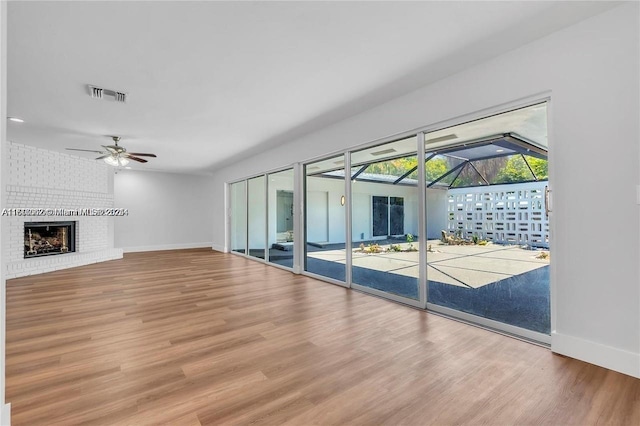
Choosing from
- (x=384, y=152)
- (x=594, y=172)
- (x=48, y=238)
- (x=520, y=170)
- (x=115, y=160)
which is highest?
(x=115, y=160)

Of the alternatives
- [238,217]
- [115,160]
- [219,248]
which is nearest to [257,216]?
[238,217]

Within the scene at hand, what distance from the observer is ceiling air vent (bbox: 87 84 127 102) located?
3225 millimetres

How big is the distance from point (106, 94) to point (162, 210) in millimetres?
6723

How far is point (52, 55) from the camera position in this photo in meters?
2.56

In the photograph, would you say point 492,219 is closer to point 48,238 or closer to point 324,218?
point 324,218

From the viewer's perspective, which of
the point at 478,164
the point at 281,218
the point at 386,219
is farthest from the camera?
the point at 281,218

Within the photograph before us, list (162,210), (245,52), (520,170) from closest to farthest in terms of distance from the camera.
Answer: (245,52) < (520,170) < (162,210)

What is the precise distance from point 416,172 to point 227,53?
2425mm

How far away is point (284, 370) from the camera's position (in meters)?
2.09

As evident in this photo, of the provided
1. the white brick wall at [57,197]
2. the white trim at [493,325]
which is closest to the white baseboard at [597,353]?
the white trim at [493,325]

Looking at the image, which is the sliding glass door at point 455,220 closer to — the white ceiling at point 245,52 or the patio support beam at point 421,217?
the patio support beam at point 421,217

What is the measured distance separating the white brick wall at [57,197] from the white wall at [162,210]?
1087 millimetres

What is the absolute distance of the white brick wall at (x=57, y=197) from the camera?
562 cm

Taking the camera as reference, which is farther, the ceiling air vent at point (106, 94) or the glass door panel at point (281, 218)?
the glass door panel at point (281, 218)
